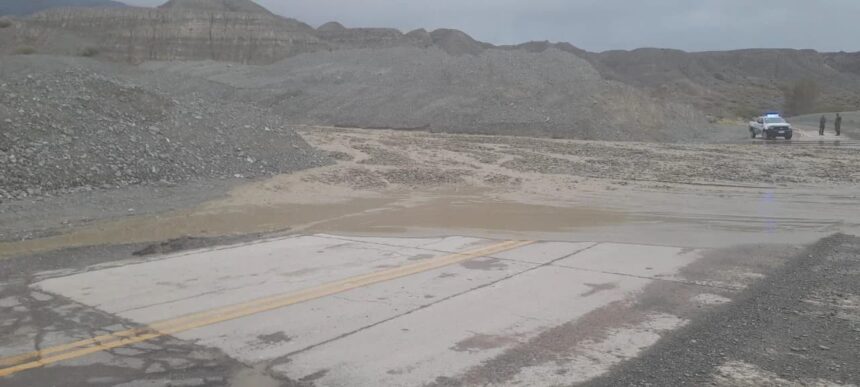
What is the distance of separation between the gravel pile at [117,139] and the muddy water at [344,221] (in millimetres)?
2545

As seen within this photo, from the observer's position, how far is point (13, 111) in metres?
14.4

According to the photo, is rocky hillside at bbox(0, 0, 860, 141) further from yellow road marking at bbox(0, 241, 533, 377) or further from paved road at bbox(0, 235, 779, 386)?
yellow road marking at bbox(0, 241, 533, 377)

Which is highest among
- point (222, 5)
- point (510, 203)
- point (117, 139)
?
point (222, 5)

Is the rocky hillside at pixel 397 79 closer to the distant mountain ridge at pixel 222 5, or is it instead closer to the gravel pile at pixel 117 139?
the gravel pile at pixel 117 139

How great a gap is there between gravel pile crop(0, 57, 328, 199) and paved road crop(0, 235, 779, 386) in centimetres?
544

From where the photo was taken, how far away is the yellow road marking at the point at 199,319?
467cm

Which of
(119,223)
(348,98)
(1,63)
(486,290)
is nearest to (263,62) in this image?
(348,98)

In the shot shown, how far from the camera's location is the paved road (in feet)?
15.0

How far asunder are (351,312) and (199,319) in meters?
1.25

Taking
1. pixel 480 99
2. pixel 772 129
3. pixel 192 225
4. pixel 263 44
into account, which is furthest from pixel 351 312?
pixel 263 44

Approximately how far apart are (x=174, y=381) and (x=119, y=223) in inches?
315

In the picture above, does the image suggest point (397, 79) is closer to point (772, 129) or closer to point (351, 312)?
point (772, 129)

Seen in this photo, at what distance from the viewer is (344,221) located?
12016mm

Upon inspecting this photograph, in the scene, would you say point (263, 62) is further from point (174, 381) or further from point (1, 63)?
point (174, 381)
